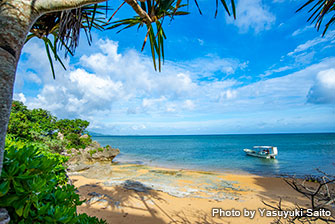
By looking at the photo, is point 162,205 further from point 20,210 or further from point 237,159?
point 237,159

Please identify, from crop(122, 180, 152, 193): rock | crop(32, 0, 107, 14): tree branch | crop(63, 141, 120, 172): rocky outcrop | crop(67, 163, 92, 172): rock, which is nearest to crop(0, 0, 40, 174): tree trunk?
crop(32, 0, 107, 14): tree branch

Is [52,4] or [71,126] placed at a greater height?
[52,4]

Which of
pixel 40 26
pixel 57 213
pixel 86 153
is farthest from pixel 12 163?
pixel 86 153

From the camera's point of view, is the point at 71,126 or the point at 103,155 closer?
the point at 103,155

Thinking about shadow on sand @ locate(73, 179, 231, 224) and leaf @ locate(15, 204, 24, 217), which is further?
shadow on sand @ locate(73, 179, 231, 224)

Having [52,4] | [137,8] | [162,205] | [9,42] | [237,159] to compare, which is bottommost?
[237,159]

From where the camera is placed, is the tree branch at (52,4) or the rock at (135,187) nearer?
the tree branch at (52,4)

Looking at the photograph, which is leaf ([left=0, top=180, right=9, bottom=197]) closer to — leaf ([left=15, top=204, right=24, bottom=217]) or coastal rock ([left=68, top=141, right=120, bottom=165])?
leaf ([left=15, top=204, right=24, bottom=217])

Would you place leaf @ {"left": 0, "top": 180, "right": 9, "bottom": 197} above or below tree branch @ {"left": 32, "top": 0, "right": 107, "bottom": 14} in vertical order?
below

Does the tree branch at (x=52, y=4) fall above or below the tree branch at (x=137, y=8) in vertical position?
below

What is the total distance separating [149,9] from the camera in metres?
1.96

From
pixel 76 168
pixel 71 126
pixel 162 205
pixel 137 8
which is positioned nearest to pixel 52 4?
pixel 137 8

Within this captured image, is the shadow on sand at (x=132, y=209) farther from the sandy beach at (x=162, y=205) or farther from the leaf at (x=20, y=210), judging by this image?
the leaf at (x=20, y=210)

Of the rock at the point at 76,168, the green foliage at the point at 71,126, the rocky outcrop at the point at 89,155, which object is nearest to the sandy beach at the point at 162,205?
the rock at the point at 76,168
